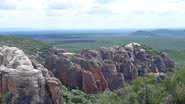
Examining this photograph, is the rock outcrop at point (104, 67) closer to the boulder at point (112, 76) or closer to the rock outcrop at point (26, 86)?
the boulder at point (112, 76)

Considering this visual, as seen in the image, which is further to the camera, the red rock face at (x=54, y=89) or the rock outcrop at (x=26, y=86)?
the red rock face at (x=54, y=89)

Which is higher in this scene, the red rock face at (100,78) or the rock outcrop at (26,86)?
the rock outcrop at (26,86)

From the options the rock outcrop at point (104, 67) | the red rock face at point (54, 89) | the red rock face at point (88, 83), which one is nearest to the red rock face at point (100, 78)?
the rock outcrop at point (104, 67)

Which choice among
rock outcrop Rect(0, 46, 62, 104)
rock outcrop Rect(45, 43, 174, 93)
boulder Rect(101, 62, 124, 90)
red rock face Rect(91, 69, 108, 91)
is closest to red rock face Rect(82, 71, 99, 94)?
rock outcrop Rect(45, 43, 174, 93)

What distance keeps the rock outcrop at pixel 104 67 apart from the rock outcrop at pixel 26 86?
1495 centimetres

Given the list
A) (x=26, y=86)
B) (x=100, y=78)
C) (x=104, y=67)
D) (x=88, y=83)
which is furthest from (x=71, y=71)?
(x=26, y=86)

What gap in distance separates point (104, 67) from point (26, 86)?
24653 mm

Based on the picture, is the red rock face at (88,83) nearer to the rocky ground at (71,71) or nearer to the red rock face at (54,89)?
the rocky ground at (71,71)

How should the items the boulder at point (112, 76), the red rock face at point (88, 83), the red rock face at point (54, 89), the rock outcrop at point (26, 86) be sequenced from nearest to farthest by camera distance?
the rock outcrop at point (26, 86), the red rock face at point (54, 89), the red rock face at point (88, 83), the boulder at point (112, 76)

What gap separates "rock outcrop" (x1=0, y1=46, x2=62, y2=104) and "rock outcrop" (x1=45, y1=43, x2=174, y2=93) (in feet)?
49.1

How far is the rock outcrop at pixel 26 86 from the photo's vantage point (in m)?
49.8

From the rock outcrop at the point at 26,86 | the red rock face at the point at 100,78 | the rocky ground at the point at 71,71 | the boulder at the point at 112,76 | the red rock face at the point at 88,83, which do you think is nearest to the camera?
the rock outcrop at the point at 26,86

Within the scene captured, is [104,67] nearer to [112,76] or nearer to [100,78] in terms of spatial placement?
[112,76]

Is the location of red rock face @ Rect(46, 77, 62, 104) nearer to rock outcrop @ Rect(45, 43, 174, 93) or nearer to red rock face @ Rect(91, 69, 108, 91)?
rock outcrop @ Rect(45, 43, 174, 93)
